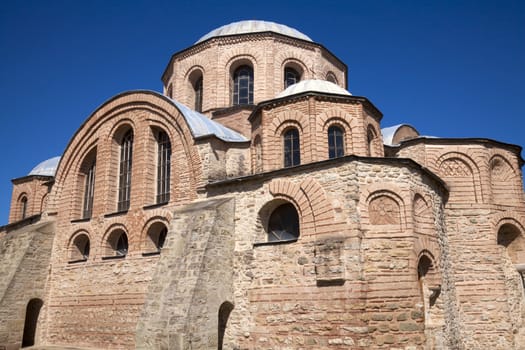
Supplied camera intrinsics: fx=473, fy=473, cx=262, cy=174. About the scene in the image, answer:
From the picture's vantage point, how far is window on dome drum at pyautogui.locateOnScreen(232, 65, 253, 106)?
19.5 meters

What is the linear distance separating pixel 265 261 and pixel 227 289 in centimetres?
121

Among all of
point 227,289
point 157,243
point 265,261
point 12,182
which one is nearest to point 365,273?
point 265,261

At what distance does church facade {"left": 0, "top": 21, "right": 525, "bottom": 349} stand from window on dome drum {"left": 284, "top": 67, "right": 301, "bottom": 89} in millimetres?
62

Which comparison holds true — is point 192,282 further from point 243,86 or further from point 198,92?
point 198,92

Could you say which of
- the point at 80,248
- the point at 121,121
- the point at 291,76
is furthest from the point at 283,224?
the point at 291,76

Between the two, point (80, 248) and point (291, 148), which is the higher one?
point (291, 148)

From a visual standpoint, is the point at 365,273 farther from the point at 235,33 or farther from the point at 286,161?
the point at 235,33

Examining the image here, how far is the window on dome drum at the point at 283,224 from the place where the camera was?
12484 millimetres

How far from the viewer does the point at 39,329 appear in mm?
16688

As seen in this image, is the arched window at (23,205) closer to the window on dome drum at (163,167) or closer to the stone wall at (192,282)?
the window on dome drum at (163,167)

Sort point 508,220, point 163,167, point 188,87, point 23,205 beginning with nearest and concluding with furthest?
point 508,220, point 163,167, point 188,87, point 23,205

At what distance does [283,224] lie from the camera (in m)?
12.7

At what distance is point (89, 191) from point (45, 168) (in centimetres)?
1022

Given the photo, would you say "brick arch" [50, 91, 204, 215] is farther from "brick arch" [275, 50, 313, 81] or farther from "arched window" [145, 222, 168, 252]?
"brick arch" [275, 50, 313, 81]
